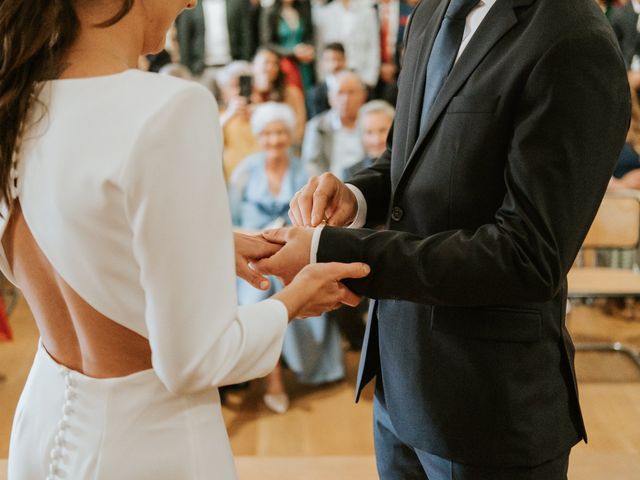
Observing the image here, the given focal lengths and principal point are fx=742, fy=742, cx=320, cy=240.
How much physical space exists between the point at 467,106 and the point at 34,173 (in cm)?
63

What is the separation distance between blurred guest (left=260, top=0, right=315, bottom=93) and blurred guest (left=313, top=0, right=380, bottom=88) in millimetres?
187

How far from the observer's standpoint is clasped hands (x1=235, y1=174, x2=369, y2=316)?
1.09 meters

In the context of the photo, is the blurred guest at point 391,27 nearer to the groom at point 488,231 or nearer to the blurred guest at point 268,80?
the blurred guest at point 268,80

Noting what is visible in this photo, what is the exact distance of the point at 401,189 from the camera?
1249 millimetres

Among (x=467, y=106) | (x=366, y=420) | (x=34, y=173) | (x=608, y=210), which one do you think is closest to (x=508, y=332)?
(x=467, y=106)

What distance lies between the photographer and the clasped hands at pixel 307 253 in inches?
42.9

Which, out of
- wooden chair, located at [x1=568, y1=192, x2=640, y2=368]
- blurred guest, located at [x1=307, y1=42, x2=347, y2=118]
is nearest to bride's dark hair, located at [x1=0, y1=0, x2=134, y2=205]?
wooden chair, located at [x1=568, y1=192, x2=640, y2=368]

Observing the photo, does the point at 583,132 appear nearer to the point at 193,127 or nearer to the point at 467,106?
the point at 467,106

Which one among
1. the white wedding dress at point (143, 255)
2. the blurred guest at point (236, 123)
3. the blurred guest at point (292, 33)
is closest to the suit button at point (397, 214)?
the white wedding dress at point (143, 255)

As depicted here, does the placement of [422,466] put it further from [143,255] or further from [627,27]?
[627,27]

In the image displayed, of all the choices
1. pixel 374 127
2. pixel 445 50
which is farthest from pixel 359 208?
pixel 374 127

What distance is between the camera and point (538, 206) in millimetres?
1069

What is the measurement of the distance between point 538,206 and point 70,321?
67 cm

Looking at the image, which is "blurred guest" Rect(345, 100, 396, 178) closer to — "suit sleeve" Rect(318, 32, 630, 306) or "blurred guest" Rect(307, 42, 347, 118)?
"blurred guest" Rect(307, 42, 347, 118)
